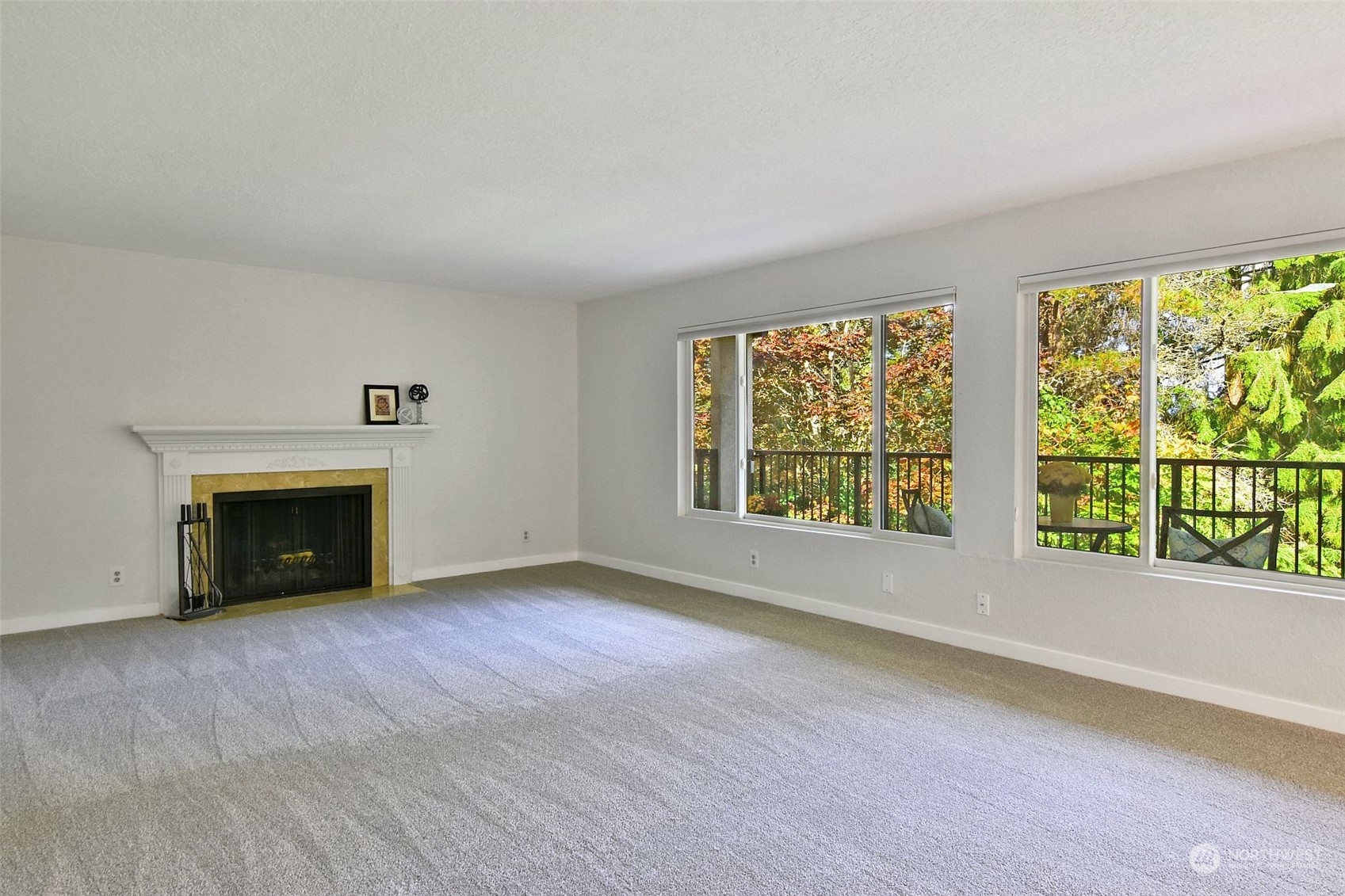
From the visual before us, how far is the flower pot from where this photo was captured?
4.03 meters

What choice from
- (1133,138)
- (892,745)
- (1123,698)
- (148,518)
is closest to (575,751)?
(892,745)

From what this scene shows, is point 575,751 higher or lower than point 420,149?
lower

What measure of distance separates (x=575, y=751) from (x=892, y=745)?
1.22 metres

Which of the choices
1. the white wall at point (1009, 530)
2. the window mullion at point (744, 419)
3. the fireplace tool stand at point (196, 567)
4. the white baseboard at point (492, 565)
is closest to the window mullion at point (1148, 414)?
the white wall at point (1009, 530)

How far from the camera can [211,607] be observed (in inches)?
207

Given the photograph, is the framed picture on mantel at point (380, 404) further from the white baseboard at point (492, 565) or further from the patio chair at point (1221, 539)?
the patio chair at point (1221, 539)

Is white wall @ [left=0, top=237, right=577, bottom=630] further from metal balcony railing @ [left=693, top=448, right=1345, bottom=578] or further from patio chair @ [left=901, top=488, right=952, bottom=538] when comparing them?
patio chair @ [left=901, top=488, right=952, bottom=538]

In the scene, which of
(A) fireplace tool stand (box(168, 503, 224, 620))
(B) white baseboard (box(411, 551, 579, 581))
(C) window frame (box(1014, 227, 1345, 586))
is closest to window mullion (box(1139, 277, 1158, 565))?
(C) window frame (box(1014, 227, 1345, 586))

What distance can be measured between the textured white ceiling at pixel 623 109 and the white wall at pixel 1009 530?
20cm

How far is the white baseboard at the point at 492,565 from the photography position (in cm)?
645

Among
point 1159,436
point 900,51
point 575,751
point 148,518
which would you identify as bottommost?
point 575,751

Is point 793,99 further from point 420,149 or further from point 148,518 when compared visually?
point 148,518

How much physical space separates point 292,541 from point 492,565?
1609 mm

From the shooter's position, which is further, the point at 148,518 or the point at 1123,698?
the point at 148,518
